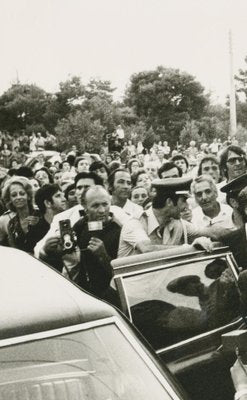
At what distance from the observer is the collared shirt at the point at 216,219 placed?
598 centimetres

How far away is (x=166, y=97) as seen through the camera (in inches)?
2051

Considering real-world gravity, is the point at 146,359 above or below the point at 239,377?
above

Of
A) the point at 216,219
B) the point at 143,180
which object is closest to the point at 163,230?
the point at 216,219

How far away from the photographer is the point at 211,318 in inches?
167

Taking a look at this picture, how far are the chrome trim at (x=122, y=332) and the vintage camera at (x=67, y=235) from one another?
170 cm

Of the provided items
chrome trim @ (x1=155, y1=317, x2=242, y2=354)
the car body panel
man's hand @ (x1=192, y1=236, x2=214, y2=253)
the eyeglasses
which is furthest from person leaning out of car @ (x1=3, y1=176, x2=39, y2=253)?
the car body panel

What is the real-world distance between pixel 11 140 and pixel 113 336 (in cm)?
3231

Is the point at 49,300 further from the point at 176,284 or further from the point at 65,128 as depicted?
the point at 65,128

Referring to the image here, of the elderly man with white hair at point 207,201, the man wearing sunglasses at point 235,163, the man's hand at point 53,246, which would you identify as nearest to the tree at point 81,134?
the man wearing sunglasses at point 235,163

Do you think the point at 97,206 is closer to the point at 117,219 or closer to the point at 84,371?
the point at 117,219

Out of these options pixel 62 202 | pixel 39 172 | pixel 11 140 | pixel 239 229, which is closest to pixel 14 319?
pixel 239 229

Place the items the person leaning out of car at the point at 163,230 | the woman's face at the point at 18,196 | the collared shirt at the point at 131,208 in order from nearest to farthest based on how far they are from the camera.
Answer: the person leaning out of car at the point at 163,230 < the woman's face at the point at 18,196 < the collared shirt at the point at 131,208

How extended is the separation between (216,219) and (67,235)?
247 centimetres

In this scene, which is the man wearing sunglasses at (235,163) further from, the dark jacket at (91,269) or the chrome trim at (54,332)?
the chrome trim at (54,332)
